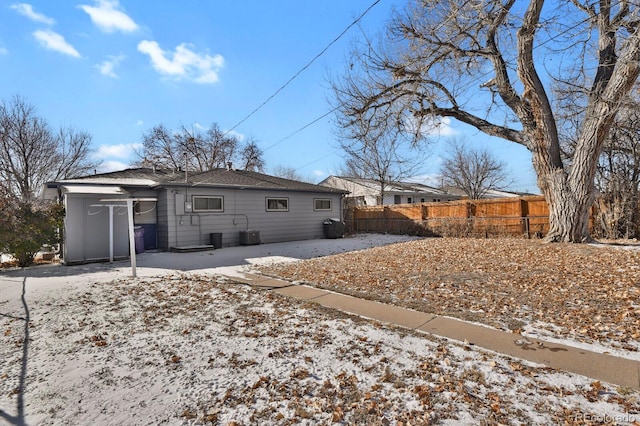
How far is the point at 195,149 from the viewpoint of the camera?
107 ft

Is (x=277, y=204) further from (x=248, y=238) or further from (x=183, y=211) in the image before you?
(x=183, y=211)

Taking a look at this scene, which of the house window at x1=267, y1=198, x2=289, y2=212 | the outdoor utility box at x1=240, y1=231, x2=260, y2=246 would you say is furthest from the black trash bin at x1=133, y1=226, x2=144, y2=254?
the house window at x1=267, y1=198, x2=289, y2=212

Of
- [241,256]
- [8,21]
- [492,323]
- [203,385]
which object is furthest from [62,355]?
[8,21]

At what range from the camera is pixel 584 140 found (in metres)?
9.65

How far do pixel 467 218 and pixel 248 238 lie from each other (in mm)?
9811

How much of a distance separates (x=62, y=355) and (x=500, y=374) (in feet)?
13.7

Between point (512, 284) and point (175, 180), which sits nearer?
point (512, 284)

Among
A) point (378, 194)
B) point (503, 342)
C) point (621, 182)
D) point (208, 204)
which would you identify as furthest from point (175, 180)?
point (378, 194)

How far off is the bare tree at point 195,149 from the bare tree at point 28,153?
6.63m

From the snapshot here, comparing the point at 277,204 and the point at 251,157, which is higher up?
the point at 251,157

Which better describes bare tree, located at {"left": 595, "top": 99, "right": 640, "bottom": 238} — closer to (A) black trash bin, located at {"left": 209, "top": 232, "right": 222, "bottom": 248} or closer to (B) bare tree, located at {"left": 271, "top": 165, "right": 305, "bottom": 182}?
(A) black trash bin, located at {"left": 209, "top": 232, "right": 222, "bottom": 248}

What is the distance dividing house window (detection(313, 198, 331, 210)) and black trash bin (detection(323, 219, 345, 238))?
2.51 ft

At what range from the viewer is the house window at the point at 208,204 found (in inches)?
485

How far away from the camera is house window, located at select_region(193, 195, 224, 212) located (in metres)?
12.3
